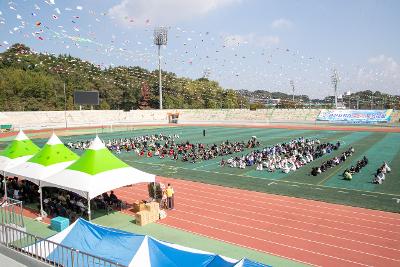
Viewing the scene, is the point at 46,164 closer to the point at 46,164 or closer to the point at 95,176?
the point at 46,164

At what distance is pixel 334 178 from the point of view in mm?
22672

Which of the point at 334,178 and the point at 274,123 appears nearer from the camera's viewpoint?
the point at 334,178

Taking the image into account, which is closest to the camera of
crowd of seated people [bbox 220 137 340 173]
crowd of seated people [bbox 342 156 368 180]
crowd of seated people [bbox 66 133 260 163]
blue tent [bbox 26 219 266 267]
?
blue tent [bbox 26 219 266 267]

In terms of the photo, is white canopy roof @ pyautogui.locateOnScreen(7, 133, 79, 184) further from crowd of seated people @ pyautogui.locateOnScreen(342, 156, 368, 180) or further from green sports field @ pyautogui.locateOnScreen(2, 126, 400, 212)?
crowd of seated people @ pyautogui.locateOnScreen(342, 156, 368, 180)

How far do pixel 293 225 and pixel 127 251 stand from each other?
8099 millimetres

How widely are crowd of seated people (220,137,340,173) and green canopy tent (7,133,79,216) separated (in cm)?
1317

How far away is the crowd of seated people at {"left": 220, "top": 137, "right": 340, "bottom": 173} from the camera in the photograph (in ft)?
84.2

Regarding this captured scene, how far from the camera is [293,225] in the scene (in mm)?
14531

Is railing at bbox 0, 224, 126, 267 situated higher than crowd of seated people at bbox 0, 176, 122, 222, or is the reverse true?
railing at bbox 0, 224, 126, 267

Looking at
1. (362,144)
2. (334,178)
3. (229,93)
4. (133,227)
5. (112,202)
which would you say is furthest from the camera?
(229,93)

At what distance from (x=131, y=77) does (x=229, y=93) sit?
3179 cm

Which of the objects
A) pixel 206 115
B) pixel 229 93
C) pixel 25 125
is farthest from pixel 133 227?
pixel 229 93

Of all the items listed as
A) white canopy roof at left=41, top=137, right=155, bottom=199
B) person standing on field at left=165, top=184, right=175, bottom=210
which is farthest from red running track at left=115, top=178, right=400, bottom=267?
white canopy roof at left=41, top=137, right=155, bottom=199

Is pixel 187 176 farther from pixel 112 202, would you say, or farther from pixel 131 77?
pixel 131 77
